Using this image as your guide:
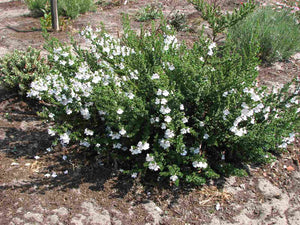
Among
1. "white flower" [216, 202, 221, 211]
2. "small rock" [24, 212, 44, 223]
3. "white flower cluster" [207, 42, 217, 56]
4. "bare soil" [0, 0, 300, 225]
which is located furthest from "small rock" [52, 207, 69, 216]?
"white flower cluster" [207, 42, 217, 56]

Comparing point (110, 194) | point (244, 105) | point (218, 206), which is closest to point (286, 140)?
point (244, 105)

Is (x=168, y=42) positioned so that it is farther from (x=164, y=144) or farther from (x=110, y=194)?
(x=110, y=194)

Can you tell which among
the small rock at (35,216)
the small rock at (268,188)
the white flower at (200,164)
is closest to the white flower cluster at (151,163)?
the white flower at (200,164)

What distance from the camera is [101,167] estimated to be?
110 inches

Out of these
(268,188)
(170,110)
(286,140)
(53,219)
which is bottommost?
(53,219)

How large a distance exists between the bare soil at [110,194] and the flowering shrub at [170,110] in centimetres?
19

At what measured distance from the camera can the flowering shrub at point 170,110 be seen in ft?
7.52

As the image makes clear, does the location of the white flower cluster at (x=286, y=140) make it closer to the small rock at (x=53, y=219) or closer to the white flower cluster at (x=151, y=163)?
the white flower cluster at (x=151, y=163)

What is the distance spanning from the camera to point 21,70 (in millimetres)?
3701

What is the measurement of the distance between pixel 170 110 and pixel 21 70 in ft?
7.85

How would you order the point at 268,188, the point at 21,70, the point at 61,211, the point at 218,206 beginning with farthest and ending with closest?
the point at 21,70, the point at 268,188, the point at 218,206, the point at 61,211

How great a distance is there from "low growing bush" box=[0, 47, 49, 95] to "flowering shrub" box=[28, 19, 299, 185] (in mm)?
885

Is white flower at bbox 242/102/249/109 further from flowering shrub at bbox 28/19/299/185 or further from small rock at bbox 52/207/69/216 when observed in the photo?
small rock at bbox 52/207/69/216

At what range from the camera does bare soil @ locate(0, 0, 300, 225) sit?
2361 millimetres
